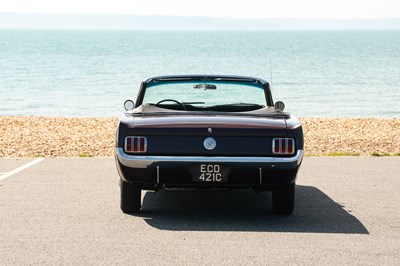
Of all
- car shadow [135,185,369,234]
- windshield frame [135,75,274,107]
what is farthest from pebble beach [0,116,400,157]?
windshield frame [135,75,274,107]

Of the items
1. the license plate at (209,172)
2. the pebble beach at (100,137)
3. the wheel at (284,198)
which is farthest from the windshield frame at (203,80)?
the pebble beach at (100,137)

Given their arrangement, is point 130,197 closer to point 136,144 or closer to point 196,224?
point 136,144

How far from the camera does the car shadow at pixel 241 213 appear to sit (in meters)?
7.77

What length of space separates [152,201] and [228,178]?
1.66m

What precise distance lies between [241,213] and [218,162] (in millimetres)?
971

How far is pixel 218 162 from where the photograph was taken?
7.82 m

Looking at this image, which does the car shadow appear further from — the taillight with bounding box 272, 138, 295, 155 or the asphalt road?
the taillight with bounding box 272, 138, 295, 155

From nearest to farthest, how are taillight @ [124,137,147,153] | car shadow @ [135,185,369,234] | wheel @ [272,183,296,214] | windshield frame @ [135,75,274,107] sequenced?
car shadow @ [135,185,369,234] < taillight @ [124,137,147,153] < wheel @ [272,183,296,214] < windshield frame @ [135,75,274,107]

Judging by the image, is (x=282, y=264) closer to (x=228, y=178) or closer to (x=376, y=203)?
(x=228, y=178)

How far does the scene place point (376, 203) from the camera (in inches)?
358

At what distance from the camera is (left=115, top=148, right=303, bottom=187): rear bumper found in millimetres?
7805

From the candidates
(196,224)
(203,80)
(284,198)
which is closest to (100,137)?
(203,80)

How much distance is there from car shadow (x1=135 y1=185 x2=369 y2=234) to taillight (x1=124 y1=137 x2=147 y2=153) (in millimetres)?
693

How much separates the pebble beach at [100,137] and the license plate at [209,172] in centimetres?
641
